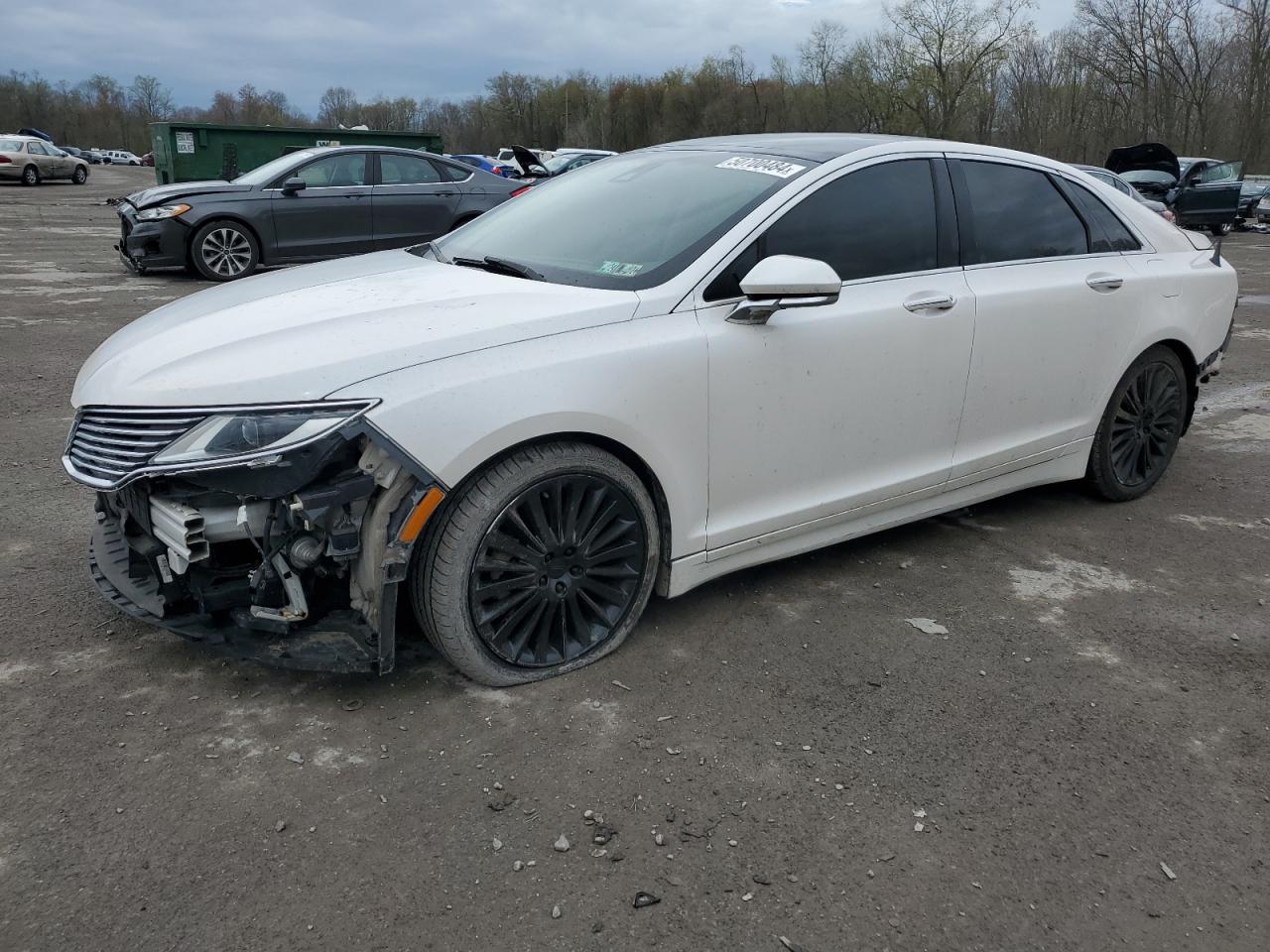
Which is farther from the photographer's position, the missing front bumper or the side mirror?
the side mirror

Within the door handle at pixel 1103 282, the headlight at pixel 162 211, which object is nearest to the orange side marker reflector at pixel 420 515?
the door handle at pixel 1103 282

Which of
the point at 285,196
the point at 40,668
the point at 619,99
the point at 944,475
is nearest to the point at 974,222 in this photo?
the point at 944,475

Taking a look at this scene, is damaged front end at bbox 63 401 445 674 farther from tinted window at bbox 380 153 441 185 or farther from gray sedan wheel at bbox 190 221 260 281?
tinted window at bbox 380 153 441 185

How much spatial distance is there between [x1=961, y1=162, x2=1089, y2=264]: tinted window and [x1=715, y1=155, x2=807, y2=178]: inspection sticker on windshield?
2.77 ft

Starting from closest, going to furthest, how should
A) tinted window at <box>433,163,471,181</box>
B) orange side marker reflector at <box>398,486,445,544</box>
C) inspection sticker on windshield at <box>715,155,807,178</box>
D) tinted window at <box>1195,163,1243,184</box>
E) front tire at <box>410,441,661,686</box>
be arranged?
orange side marker reflector at <box>398,486,445,544</box>
front tire at <box>410,441,661,686</box>
inspection sticker on windshield at <box>715,155,807,178</box>
tinted window at <box>433,163,471,181</box>
tinted window at <box>1195,163,1243,184</box>

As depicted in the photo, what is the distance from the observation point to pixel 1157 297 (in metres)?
4.49

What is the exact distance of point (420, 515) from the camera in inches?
106

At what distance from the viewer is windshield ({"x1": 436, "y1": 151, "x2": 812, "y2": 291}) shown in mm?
3258

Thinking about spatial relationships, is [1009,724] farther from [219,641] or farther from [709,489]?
[219,641]

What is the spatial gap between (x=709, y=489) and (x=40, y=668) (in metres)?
2.16

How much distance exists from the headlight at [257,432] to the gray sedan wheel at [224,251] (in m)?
9.41

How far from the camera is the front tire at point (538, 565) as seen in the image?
111 inches

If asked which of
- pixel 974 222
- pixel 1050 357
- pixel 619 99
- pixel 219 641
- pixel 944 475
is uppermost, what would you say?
pixel 619 99

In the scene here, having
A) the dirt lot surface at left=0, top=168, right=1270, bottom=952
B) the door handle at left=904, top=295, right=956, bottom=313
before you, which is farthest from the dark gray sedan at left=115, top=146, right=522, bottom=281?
the door handle at left=904, top=295, right=956, bottom=313
